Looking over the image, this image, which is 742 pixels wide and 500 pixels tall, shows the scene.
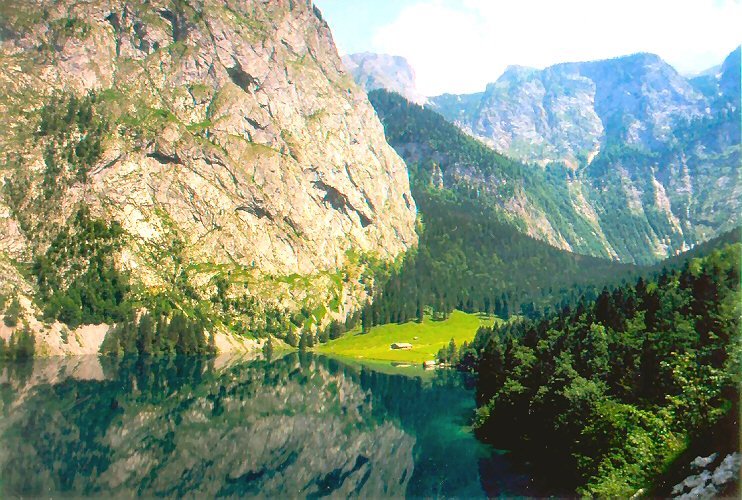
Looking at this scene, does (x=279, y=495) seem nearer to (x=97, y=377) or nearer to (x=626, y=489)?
(x=626, y=489)

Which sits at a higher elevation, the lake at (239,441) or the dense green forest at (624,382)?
the dense green forest at (624,382)

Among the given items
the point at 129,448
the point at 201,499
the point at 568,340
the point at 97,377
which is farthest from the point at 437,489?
the point at 97,377

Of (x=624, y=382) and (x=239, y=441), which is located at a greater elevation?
(x=624, y=382)

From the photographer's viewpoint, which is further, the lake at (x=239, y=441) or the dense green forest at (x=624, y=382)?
the lake at (x=239, y=441)

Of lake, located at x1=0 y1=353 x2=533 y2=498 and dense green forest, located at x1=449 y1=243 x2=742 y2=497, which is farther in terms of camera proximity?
lake, located at x1=0 y1=353 x2=533 y2=498
